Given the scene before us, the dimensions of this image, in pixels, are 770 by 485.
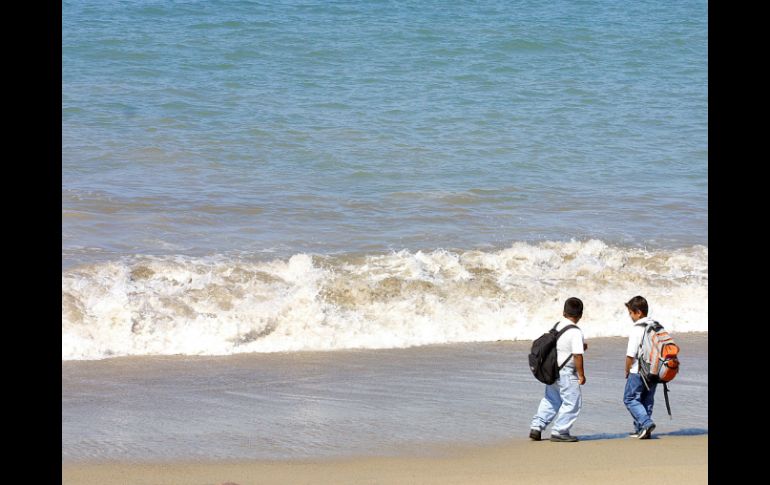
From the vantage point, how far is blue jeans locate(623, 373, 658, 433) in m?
7.38

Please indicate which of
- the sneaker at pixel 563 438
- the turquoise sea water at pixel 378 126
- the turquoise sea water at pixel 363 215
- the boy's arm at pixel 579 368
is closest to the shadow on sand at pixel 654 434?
the turquoise sea water at pixel 363 215

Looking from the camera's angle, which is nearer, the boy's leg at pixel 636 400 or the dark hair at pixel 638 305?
the boy's leg at pixel 636 400

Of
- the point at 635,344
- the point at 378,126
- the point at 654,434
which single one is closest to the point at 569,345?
the point at 635,344

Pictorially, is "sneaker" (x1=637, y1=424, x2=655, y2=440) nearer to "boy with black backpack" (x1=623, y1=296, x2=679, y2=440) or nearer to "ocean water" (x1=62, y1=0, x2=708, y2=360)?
"boy with black backpack" (x1=623, y1=296, x2=679, y2=440)

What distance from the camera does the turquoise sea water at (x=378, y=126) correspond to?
47.1 ft

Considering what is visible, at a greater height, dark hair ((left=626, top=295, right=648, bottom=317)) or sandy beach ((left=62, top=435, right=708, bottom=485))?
dark hair ((left=626, top=295, right=648, bottom=317))

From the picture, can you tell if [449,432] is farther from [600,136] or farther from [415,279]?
[600,136]

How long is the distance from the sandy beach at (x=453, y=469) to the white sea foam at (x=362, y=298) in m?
3.44

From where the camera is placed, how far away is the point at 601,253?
13430 mm

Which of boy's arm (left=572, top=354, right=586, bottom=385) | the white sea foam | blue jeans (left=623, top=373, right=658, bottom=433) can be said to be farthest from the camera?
the white sea foam

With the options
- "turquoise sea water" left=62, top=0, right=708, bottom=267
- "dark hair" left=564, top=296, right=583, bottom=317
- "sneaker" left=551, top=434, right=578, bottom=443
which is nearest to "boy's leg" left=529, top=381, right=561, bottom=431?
"sneaker" left=551, top=434, right=578, bottom=443

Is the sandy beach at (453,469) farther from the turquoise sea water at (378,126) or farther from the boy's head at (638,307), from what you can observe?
the turquoise sea water at (378,126)
